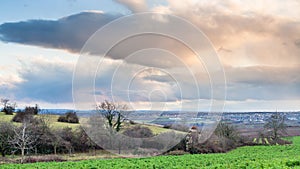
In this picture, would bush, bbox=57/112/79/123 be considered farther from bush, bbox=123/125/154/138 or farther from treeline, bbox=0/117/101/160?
bush, bbox=123/125/154/138

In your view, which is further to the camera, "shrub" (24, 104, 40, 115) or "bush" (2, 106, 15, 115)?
"bush" (2, 106, 15, 115)

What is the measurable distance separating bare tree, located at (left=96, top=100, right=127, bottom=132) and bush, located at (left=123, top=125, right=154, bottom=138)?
1498 mm

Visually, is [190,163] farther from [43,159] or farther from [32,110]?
[32,110]

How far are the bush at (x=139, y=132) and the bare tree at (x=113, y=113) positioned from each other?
1.50 metres

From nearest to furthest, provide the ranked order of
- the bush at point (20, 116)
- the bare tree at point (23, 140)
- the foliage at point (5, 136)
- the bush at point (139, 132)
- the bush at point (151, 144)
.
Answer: the bare tree at point (23, 140), the bush at point (151, 144), the bush at point (139, 132), the foliage at point (5, 136), the bush at point (20, 116)

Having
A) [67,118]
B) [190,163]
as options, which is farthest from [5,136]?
[190,163]

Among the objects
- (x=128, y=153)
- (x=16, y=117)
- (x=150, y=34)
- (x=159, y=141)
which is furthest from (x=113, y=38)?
(x=16, y=117)

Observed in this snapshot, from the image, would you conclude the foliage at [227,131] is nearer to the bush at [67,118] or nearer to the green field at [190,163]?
the bush at [67,118]

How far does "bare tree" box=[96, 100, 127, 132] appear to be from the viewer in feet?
149

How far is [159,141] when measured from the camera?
49.2 meters

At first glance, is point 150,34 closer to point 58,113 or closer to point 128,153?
point 128,153

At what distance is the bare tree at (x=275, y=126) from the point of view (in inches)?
3007

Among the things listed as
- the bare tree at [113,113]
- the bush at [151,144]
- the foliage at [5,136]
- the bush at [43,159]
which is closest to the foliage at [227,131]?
the bush at [151,144]

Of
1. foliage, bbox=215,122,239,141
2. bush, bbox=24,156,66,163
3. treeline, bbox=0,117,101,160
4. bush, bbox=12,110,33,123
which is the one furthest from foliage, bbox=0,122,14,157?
foliage, bbox=215,122,239,141
